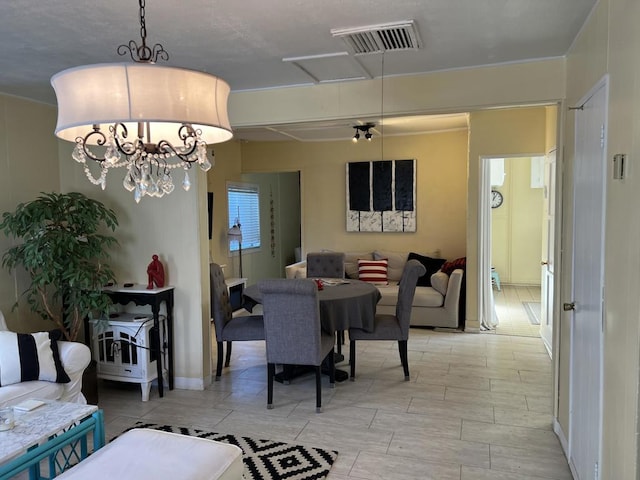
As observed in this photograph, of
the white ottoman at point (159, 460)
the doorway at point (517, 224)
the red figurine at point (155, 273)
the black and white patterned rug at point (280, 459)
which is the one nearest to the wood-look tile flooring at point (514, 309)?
the doorway at point (517, 224)

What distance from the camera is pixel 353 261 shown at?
23.0 ft

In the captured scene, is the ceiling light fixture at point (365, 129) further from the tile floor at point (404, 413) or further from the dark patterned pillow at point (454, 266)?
the tile floor at point (404, 413)

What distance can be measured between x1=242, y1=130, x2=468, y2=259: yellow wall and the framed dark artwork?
3.8 inches

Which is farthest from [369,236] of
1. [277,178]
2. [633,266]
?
[633,266]

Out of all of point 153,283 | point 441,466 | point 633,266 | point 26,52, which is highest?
point 26,52

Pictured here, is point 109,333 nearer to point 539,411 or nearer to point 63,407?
point 63,407

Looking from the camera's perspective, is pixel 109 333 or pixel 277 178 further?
pixel 277 178

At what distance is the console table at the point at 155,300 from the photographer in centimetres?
392

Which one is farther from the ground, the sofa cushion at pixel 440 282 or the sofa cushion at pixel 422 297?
the sofa cushion at pixel 440 282

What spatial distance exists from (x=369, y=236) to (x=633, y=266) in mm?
5608

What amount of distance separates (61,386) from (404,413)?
2.43 metres

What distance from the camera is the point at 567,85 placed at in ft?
10.1

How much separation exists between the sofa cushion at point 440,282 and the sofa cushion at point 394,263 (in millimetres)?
705

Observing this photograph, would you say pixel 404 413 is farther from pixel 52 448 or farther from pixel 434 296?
pixel 434 296
